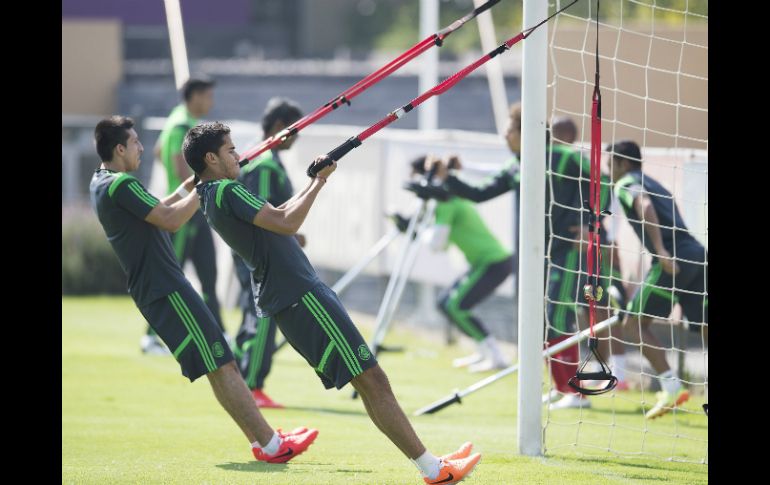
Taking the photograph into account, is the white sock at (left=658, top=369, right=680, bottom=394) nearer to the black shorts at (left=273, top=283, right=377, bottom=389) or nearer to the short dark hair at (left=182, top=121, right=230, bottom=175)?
the black shorts at (left=273, top=283, right=377, bottom=389)

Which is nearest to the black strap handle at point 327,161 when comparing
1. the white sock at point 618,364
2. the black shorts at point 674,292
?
the black shorts at point 674,292

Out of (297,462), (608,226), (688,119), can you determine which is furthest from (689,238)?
(688,119)

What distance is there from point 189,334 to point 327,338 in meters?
1.11

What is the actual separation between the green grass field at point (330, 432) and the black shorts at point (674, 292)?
0.64 metres

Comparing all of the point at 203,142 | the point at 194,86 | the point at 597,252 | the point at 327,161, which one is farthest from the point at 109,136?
the point at 194,86

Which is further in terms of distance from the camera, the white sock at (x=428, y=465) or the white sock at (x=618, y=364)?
the white sock at (x=618, y=364)

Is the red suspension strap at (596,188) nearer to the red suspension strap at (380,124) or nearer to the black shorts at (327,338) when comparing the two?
the red suspension strap at (380,124)

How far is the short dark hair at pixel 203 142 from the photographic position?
6.62m

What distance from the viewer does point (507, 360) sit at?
12.1 metres

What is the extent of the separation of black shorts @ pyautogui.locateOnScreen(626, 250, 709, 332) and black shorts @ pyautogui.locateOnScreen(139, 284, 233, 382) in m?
3.10

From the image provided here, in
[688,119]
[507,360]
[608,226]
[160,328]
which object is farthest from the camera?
[688,119]

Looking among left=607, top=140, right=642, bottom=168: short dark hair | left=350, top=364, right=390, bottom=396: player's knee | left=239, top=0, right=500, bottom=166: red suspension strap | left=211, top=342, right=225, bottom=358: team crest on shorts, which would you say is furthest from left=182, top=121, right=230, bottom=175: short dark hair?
left=607, top=140, right=642, bottom=168: short dark hair

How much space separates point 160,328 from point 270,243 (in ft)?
3.48
